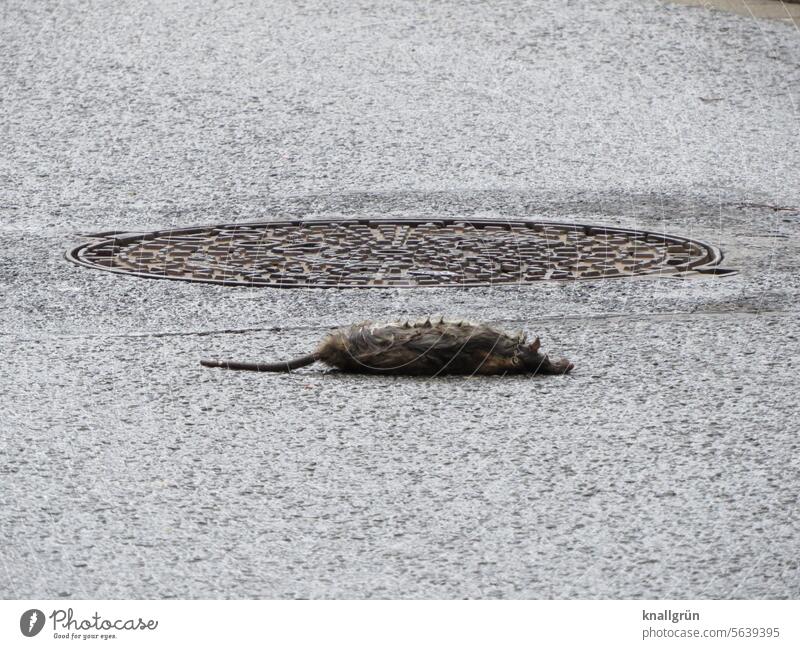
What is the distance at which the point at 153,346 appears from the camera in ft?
Answer: 18.2

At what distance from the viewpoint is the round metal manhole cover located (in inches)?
259

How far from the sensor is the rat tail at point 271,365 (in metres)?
5.18

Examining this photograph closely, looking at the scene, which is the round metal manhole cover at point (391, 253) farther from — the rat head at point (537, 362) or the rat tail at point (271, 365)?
the rat head at point (537, 362)

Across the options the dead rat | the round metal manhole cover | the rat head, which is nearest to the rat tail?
the dead rat

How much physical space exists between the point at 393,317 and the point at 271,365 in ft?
2.64

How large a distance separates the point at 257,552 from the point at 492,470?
0.88m

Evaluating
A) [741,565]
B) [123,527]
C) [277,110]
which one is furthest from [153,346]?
[277,110]

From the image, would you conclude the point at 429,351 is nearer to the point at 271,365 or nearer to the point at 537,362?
the point at 537,362

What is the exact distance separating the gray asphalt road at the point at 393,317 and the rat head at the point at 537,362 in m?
0.09

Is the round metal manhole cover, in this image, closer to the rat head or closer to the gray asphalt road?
the gray asphalt road

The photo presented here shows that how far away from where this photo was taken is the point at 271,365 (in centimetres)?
520

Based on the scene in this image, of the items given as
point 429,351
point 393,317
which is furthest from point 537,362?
point 393,317

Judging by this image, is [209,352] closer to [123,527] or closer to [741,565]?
[123,527]

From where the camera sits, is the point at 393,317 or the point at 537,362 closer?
the point at 537,362
